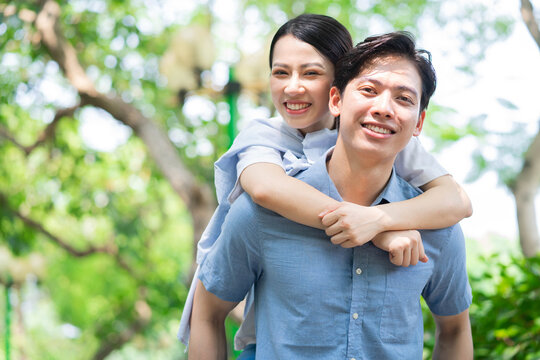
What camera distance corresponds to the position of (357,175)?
1.73m

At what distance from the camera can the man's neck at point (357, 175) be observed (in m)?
1.71

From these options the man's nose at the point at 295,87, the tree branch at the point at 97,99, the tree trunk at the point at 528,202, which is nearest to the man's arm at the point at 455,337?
the man's nose at the point at 295,87

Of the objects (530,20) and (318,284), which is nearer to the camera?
(318,284)

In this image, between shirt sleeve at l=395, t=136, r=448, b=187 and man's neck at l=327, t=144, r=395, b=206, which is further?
shirt sleeve at l=395, t=136, r=448, b=187

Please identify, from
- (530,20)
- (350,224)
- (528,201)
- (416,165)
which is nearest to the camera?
(350,224)

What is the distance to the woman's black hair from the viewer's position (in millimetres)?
1885

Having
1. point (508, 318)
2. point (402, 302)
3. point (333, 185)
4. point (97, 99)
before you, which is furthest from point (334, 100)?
point (97, 99)

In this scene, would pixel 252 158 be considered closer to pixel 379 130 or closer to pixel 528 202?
pixel 379 130

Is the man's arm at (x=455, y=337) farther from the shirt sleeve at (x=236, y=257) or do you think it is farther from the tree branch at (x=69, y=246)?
the tree branch at (x=69, y=246)

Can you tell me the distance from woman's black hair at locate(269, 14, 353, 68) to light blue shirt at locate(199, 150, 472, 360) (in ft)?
1.20

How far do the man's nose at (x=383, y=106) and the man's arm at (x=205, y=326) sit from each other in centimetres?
69

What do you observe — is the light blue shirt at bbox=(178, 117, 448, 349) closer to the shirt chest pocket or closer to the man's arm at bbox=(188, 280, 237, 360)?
the man's arm at bbox=(188, 280, 237, 360)

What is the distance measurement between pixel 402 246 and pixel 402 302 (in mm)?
204

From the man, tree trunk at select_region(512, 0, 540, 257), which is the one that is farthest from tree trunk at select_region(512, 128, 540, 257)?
the man
